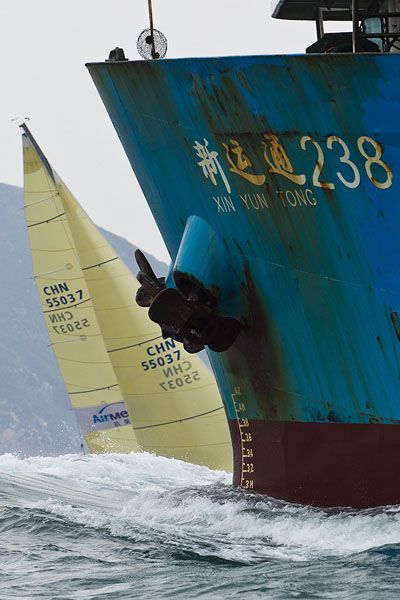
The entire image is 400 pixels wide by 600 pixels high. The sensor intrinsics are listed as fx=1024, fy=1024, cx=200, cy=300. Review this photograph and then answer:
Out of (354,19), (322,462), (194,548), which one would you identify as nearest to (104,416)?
(322,462)

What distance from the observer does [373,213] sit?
1024cm

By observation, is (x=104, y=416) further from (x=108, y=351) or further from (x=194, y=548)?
(x=194, y=548)

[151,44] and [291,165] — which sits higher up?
[151,44]

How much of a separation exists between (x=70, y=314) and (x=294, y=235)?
64.6ft

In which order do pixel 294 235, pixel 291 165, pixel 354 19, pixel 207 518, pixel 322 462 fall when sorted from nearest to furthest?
1. pixel 354 19
2. pixel 291 165
3. pixel 294 235
4. pixel 322 462
5. pixel 207 518

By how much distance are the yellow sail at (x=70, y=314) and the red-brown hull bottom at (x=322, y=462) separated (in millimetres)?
16657

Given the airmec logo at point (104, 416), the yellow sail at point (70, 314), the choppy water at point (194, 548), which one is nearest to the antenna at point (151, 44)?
the choppy water at point (194, 548)

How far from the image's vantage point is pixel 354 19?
10680 millimetres

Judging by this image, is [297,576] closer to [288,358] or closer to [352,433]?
[352,433]

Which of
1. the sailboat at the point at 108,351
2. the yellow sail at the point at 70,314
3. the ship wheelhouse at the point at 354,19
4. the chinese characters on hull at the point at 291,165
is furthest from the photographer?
the yellow sail at the point at 70,314

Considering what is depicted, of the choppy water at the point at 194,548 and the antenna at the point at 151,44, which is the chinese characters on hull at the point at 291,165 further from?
the choppy water at the point at 194,548

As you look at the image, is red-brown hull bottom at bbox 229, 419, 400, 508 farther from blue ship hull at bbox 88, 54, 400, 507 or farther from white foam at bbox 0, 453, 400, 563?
white foam at bbox 0, 453, 400, 563

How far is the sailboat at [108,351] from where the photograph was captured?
2461cm

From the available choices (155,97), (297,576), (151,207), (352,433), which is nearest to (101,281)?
(151,207)
